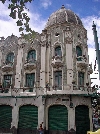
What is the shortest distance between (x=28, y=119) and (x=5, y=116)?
2.96 metres

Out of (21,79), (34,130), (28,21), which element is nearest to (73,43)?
(21,79)

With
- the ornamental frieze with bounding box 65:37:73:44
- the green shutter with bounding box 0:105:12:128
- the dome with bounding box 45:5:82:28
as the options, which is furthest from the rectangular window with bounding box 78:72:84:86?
the green shutter with bounding box 0:105:12:128

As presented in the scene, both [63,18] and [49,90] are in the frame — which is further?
[63,18]

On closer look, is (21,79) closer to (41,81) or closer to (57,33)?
(41,81)

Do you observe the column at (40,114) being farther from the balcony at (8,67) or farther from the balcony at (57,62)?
the balcony at (8,67)

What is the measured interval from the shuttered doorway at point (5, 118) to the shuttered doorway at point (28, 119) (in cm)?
133

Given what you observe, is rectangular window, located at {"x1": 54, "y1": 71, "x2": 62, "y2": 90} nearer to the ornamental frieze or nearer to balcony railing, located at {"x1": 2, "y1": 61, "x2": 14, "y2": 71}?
the ornamental frieze

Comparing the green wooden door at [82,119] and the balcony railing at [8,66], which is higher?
the balcony railing at [8,66]

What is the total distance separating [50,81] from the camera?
2138cm

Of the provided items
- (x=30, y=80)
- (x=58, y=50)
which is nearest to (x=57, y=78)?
(x=30, y=80)

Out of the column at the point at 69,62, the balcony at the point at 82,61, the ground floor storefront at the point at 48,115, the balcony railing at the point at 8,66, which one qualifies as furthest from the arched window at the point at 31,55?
the balcony at the point at 82,61

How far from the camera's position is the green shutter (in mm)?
21203

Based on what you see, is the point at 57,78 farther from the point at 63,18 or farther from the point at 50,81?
the point at 63,18

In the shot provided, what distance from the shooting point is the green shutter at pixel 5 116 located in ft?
69.6
